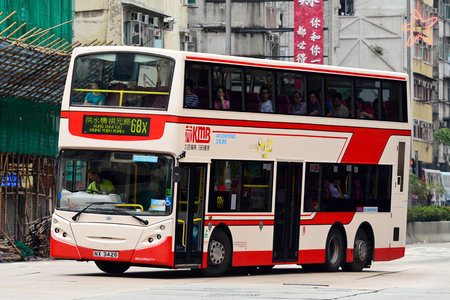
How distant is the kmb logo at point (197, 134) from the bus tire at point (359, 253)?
525 centimetres

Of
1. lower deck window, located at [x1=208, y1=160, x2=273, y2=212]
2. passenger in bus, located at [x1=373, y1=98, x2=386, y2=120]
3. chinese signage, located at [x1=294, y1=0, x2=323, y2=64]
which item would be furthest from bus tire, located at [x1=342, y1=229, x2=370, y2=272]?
chinese signage, located at [x1=294, y1=0, x2=323, y2=64]

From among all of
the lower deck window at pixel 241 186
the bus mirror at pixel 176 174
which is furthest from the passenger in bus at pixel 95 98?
the lower deck window at pixel 241 186

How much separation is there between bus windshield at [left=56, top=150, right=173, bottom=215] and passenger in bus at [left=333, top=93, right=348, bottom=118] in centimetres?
463

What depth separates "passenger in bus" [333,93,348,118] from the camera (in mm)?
21344

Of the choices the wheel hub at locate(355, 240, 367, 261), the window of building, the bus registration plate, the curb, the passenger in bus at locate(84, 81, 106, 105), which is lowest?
the curb

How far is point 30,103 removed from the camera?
85.6 ft

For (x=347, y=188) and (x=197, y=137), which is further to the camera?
(x=347, y=188)

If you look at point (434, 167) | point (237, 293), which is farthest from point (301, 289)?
point (434, 167)

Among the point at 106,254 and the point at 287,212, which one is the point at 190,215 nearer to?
the point at 106,254

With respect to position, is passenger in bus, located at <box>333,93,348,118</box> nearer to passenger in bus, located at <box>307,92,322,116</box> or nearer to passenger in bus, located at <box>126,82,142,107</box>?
passenger in bus, located at <box>307,92,322,116</box>

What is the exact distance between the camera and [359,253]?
22672 mm

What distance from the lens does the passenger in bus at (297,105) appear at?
2050 centimetres

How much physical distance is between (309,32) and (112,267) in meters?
22.5

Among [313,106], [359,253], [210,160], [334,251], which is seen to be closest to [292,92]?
[313,106]
